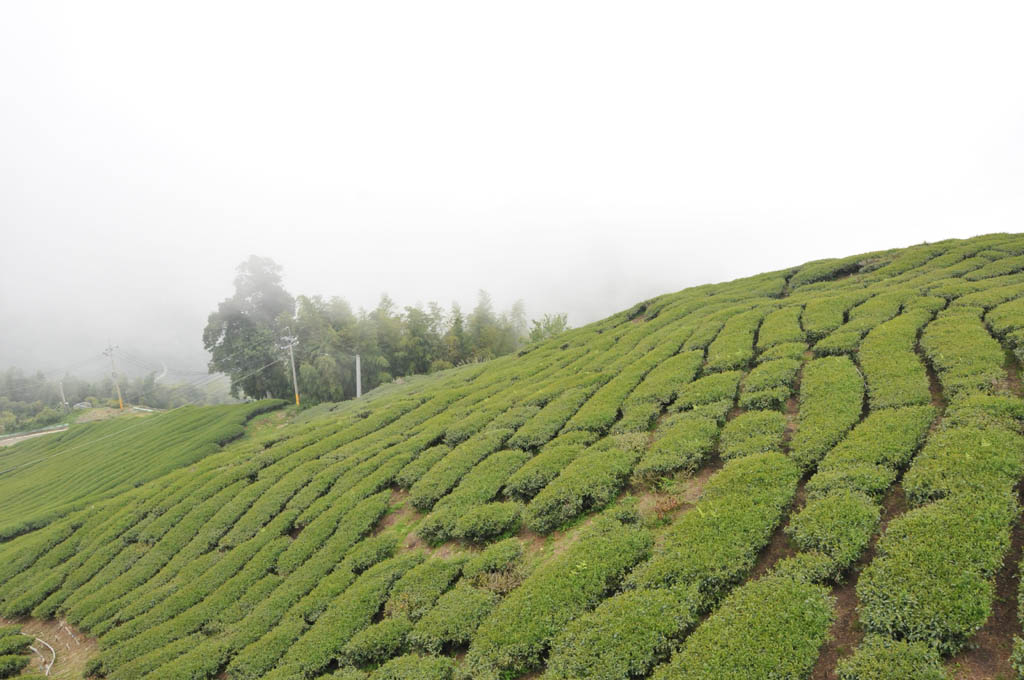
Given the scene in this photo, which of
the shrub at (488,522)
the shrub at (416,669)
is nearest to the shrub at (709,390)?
the shrub at (488,522)

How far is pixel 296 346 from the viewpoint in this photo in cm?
4184

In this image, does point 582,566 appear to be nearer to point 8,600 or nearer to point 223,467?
point 223,467

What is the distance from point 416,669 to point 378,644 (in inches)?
50.0

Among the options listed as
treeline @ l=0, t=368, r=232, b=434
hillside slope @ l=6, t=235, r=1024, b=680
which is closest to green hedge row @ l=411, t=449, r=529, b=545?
hillside slope @ l=6, t=235, r=1024, b=680

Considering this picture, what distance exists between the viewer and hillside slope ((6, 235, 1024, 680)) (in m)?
5.89

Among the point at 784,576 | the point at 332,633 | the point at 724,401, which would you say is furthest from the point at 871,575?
the point at 332,633

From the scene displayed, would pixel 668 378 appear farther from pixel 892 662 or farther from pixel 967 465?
pixel 892 662

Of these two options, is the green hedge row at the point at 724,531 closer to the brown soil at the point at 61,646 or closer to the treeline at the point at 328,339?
the brown soil at the point at 61,646

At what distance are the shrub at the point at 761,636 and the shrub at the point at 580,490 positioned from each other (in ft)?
11.8

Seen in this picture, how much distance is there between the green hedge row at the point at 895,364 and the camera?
9516mm

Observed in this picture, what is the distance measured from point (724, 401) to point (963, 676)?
23.2 ft

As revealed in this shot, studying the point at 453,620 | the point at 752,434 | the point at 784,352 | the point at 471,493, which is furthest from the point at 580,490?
the point at 784,352

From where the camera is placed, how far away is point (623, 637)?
6.32 meters

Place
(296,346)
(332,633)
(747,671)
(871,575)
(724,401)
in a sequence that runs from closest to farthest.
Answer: (747,671)
(871,575)
(332,633)
(724,401)
(296,346)
